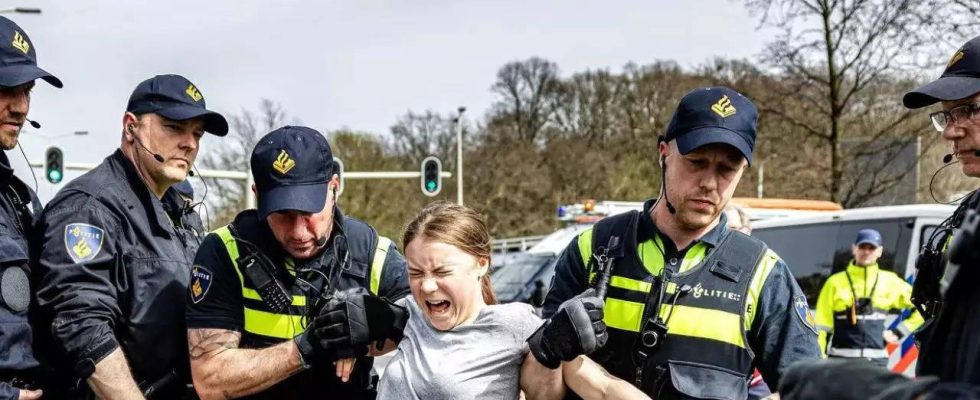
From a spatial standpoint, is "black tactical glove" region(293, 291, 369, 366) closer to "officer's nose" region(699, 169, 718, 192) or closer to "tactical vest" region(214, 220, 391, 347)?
"tactical vest" region(214, 220, 391, 347)

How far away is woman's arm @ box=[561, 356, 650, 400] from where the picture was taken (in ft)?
9.37

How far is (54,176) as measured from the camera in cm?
1989

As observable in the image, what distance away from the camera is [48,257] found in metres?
3.45

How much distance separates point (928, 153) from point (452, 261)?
17.4m

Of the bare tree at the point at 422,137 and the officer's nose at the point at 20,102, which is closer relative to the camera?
the officer's nose at the point at 20,102

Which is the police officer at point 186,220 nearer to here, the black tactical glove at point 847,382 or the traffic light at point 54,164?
the black tactical glove at point 847,382

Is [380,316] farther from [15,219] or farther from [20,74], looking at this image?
[20,74]

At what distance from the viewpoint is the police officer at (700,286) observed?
2.94 m

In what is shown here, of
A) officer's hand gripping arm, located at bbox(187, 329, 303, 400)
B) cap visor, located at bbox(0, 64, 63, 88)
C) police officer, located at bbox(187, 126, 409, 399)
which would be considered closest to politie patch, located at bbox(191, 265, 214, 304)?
police officer, located at bbox(187, 126, 409, 399)

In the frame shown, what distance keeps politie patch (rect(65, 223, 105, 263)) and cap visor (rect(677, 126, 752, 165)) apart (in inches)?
84.9

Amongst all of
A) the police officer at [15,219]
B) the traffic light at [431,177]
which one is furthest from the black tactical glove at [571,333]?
the traffic light at [431,177]

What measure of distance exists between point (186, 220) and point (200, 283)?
3.15 ft

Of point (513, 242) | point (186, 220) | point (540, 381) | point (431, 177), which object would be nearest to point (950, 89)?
point (540, 381)

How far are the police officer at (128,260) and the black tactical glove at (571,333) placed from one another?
63.2 inches
